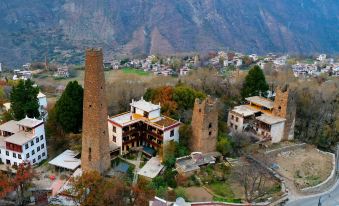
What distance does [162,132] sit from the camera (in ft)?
140

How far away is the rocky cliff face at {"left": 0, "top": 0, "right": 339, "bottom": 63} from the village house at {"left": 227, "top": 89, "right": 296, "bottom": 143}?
108721 mm

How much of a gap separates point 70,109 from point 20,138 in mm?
6032

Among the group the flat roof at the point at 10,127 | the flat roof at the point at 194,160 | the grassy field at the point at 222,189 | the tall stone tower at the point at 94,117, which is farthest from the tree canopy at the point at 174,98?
the flat roof at the point at 10,127

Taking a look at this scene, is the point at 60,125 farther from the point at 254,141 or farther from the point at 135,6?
the point at 135,6

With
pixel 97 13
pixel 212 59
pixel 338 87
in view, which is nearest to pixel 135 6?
pixel 97 13

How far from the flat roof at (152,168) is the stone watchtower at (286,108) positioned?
653 inches

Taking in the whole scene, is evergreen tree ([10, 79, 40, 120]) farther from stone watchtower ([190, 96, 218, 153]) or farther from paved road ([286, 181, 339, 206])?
paved road ([286, 181, 339, 206])

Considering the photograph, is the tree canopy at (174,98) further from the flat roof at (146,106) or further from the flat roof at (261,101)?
Answer: the flat roof at (261,101)

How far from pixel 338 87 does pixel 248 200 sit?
31.6 meters

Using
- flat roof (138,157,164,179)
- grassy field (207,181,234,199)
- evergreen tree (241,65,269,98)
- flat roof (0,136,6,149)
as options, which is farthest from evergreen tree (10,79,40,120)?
evergreen tree (241,65,269,98)

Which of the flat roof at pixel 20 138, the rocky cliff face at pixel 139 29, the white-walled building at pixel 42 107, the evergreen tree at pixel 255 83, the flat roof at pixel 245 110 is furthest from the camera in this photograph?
the rocky cliff face at pixel 139 29

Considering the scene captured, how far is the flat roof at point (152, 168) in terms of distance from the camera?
Result: 39344mm

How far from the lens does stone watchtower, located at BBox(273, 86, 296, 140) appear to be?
159ft

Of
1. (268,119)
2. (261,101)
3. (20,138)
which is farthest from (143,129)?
(261,101)
